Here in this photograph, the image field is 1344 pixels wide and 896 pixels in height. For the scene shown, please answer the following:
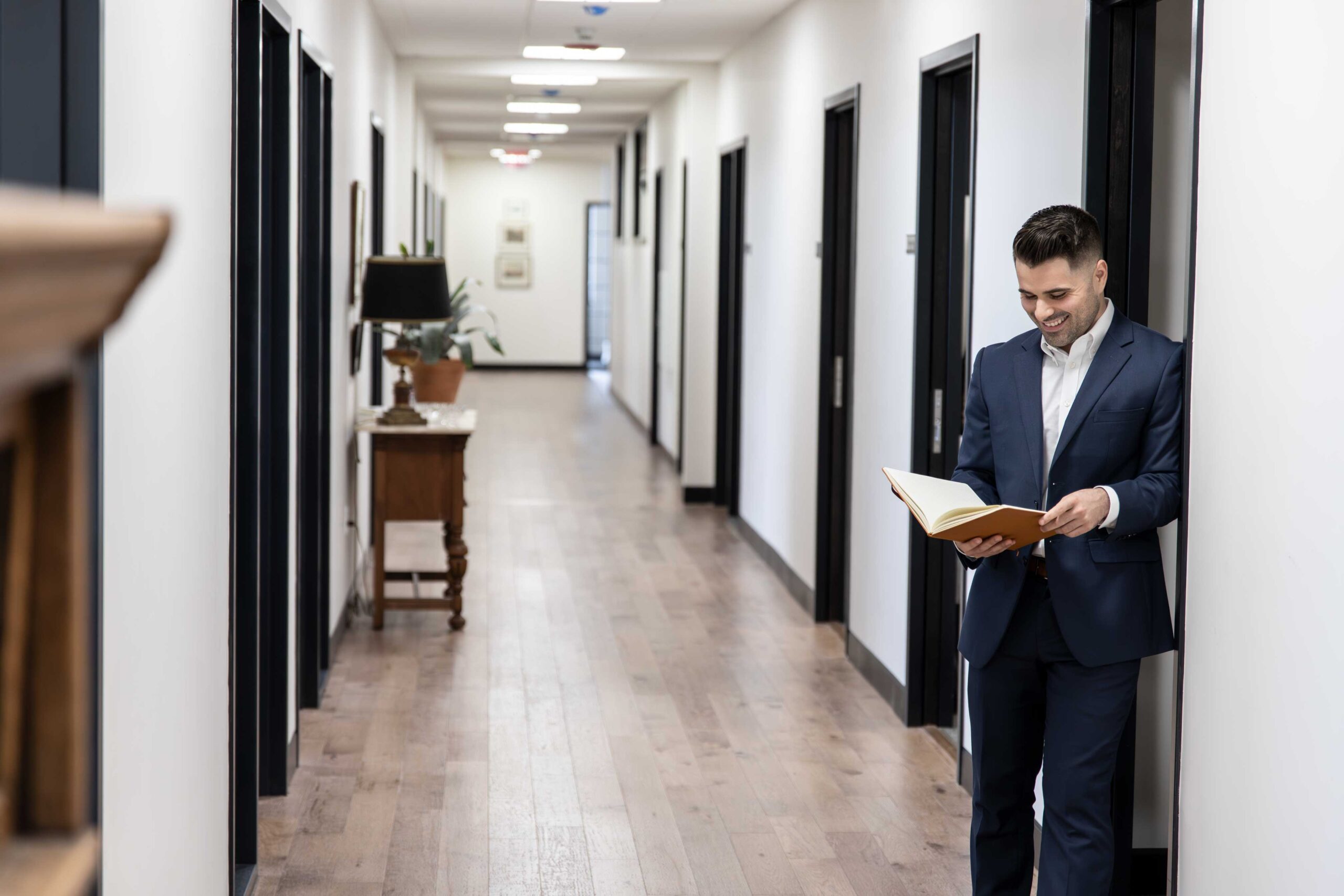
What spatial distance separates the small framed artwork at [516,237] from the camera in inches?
810

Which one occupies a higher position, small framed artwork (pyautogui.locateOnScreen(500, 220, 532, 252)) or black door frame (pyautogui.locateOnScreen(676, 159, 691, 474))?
small framed artwork (pyautogui.locateOnScreen(500, 220, 532, 252))

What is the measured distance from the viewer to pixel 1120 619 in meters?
2.47

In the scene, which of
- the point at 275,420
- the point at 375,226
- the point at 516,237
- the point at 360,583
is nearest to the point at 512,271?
the point at 516,237

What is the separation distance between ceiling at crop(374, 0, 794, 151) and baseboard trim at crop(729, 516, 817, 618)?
112 inches

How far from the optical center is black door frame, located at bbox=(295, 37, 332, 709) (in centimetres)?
455

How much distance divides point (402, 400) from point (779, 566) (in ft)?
7.23

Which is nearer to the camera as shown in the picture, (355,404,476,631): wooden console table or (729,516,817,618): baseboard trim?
(355,404,476,631): wooden console table

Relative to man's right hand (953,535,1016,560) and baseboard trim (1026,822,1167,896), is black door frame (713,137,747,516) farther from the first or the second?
man's right hand (953,535,1016,560)

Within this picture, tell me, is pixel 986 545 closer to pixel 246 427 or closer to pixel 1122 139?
pixel 1122 139

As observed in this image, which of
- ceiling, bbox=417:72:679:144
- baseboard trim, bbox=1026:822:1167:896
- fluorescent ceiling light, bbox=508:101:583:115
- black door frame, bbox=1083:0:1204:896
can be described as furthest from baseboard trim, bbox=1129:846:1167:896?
fluorescent ceiling light, bbox=508:101:583:115

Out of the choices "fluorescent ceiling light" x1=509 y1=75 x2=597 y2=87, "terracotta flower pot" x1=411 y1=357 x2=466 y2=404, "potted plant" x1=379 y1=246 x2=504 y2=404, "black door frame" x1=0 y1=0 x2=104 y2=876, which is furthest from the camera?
"fluorescent ceiling light" x1=509 y1=75 x2=597 y2=87

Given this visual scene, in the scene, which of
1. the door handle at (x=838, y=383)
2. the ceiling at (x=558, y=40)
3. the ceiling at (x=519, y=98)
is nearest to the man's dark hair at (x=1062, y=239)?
the door handle at (x=838, y=383)

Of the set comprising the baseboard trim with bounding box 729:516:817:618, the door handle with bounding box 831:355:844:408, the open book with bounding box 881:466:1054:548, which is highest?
the door handle with bounding box 831:355:844:408

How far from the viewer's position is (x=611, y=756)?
14.0 feet
